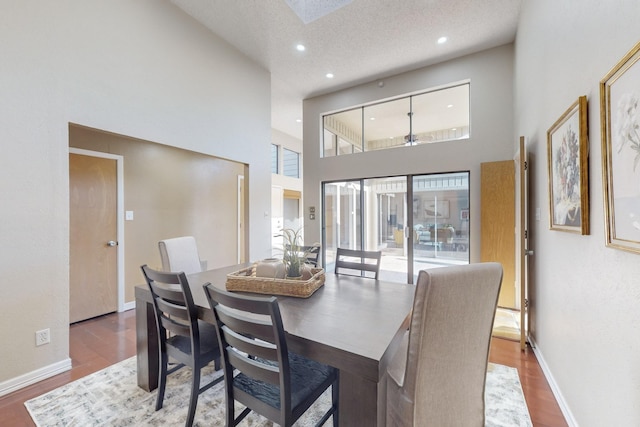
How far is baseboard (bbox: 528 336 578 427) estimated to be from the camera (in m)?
1.65

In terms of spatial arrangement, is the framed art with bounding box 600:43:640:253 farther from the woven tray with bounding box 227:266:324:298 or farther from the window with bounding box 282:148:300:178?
the window with bounding box 282:148:300:178

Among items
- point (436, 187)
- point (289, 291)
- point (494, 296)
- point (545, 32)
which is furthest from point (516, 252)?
point (289, 291)

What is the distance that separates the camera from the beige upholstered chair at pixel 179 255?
243cm

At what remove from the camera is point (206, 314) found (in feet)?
4.94

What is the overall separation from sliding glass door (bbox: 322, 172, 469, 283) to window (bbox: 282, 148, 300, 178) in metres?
2.63

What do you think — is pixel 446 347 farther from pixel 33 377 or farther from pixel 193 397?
pixel 33 377

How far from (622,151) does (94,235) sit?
4633mm

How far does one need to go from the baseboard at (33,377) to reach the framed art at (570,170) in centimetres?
384

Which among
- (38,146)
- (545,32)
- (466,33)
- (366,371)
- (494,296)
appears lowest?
(366,371)

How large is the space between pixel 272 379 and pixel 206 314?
57 centimetres

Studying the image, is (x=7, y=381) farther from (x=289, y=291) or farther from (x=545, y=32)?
(x=545, y=32)

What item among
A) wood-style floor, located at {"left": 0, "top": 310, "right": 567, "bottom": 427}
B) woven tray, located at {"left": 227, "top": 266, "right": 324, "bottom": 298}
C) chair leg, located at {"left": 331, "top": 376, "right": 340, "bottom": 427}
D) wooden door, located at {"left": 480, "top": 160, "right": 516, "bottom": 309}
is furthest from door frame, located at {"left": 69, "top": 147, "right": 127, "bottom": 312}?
wooden door, located at {"left": 480, "top": 160, "right": 516, "bottom": 309}

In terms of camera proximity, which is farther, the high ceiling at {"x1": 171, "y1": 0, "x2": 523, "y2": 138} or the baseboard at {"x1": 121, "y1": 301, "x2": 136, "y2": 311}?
the baseboard at {"x1": 121, "y1": 301, "x2": 136, "y2": 311}

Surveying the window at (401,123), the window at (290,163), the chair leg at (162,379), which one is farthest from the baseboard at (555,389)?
the window at (290,163)
